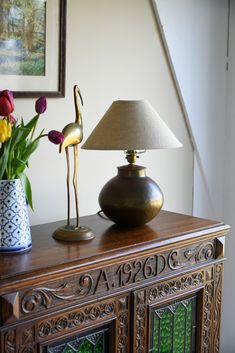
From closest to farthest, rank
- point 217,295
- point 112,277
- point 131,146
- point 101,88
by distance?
point 112,277
point 131,146
point 217,295
point 101,88

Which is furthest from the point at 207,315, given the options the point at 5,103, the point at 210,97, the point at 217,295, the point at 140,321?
the point at 210,97

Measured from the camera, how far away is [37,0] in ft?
5.59

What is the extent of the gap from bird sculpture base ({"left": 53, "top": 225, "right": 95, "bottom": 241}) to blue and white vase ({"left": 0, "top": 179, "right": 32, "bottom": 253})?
0.15 metres

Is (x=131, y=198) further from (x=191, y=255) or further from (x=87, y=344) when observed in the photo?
(x=87, y=344)

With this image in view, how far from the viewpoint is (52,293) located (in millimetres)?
1281

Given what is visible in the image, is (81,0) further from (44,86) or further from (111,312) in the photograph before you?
(111,312)

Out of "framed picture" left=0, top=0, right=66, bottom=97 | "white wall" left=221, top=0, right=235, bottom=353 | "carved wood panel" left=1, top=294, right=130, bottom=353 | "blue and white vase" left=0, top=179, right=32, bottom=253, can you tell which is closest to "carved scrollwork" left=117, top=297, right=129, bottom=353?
"carved wood panel" left=1, top=294, right=130, bottom=353

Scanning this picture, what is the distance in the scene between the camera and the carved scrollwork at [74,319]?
1.28m

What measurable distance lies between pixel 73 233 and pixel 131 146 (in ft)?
0.98

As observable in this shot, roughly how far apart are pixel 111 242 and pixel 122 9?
94cm

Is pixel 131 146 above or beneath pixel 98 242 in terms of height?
above

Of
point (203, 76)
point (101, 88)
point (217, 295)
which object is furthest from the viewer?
point (203, 76)

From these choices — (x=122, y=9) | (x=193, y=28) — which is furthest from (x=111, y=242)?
(x=193, y=28)

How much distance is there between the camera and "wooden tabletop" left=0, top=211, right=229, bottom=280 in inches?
50.8
